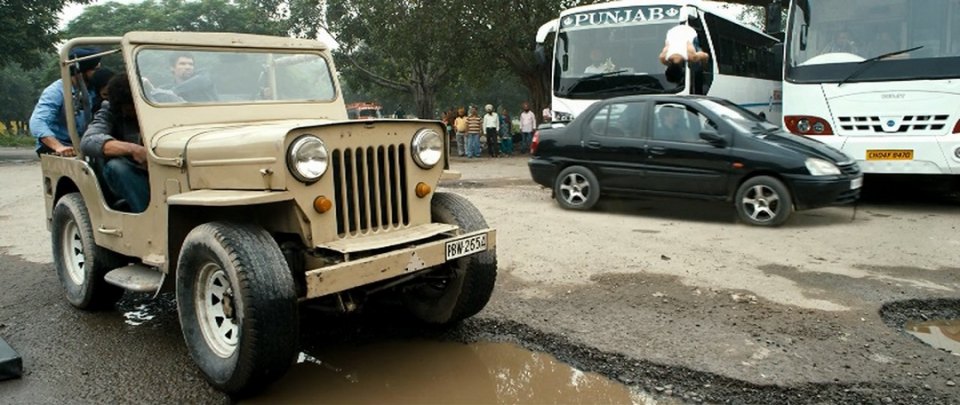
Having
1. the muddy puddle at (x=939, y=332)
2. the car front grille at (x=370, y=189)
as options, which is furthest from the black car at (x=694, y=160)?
the car front grille at (x=370, y=189)

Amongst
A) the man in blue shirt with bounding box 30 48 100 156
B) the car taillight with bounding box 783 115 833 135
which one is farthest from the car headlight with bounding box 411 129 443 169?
the car taillight with bounding box 783 115 833 135

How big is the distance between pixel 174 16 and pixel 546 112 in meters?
A: 32.8

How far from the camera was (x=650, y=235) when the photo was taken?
25.1 ft

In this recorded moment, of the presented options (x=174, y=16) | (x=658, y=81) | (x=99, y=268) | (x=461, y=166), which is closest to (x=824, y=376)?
(x=99, y=268)

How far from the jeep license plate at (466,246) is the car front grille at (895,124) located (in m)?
6.97

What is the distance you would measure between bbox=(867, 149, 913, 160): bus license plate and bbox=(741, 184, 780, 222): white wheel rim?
191 centimetres

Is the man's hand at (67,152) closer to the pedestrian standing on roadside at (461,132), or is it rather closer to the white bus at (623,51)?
the white bus at (623,51)

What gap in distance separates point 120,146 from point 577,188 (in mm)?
6047

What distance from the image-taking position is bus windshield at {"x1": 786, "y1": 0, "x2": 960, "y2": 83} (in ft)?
28.5

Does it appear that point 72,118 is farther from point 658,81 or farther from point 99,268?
point 658,81

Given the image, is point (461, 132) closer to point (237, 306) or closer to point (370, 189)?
point (370, 189)

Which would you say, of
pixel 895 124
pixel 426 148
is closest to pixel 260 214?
pixel 426 148

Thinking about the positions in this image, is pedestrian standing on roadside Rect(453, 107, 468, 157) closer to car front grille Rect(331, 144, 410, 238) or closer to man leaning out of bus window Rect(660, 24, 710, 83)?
man leaning out of bus window Rect(660, 24, 710, 83)

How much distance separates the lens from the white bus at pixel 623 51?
11.7m
